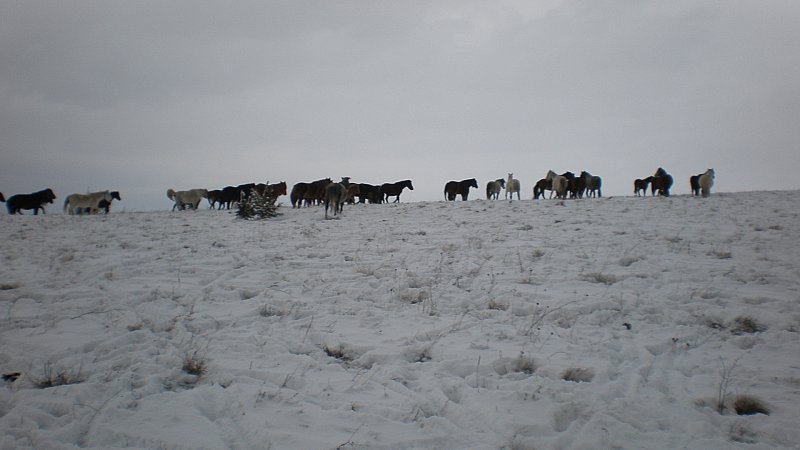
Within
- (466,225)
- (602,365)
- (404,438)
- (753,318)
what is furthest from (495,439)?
(466,225)

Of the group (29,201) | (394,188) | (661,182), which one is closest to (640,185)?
(661,182)

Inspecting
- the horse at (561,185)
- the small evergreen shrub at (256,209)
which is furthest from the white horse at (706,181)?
the small evergreen shrub at (256,209)

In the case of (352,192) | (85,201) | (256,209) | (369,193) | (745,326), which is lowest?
(745,326)

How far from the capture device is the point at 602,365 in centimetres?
462

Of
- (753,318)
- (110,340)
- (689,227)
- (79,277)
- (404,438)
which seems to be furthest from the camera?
(689,227)

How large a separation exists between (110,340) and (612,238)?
11.9m

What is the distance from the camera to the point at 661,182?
2544 cm

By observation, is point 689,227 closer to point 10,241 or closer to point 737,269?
point 737,269

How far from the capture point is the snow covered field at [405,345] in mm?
3545

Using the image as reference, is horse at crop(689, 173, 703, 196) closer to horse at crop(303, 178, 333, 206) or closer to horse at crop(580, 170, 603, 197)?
horse at crop(580, 170, 603, 197)

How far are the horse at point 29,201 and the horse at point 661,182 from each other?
135 feet

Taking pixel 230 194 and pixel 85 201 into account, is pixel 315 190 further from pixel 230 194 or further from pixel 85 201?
pixel 85 201

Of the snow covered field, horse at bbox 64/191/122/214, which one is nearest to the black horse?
horse at bbox 64/191/122/214

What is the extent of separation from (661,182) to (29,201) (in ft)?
139
